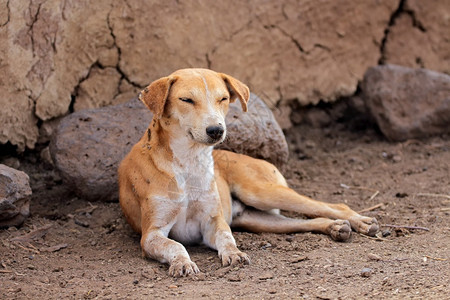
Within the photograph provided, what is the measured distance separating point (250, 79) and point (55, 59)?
226 centimetres

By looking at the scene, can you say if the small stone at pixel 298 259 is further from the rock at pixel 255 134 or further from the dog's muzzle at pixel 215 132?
the rock at pixel 255 134

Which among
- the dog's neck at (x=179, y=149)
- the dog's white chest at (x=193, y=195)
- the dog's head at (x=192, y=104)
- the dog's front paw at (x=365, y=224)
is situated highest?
the dog's head at (x=192, y=104)

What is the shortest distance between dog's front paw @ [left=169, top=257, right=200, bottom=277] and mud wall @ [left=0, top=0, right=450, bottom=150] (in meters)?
2.50

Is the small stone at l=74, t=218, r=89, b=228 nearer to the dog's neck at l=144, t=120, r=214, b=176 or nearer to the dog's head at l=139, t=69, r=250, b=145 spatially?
the dog's neck at l=144, t=120, r=214, b=176

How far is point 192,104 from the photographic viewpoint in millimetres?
4773

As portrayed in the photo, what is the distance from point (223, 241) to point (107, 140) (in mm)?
1756

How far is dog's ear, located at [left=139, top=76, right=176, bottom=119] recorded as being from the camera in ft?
15.7

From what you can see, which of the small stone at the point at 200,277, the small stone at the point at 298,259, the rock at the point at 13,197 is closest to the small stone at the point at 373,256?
the small stone at the point at 298,259

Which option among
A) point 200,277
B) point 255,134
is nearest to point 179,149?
point 200,277

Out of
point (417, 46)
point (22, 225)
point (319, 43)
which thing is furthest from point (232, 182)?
point (417, 46)

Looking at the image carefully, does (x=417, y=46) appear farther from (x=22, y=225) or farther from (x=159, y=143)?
(x=22, y=225)

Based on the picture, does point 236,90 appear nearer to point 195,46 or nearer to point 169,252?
point 169,252

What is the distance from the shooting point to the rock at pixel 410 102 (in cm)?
786

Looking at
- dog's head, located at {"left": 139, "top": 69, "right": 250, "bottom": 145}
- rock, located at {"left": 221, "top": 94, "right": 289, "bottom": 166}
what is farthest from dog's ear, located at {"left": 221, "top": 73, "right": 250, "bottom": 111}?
rock, located at {"left": 221, "top": 94, "right": 289, "bottom": 166}
